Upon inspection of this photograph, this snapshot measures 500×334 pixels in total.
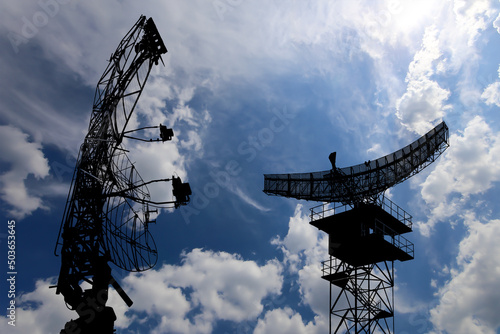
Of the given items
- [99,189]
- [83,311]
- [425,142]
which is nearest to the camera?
[83,311]

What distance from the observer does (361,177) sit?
175ft

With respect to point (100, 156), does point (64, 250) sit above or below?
below

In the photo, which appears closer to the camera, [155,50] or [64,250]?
[64,250]

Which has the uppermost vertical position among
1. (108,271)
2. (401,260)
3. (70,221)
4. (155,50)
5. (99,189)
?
(155,50)

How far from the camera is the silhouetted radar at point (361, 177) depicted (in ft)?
166

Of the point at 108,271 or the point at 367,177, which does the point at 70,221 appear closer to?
the point at 108,271

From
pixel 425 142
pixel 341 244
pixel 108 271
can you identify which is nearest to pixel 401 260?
pixel 341 244

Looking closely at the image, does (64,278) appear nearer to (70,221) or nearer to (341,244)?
(70,221)

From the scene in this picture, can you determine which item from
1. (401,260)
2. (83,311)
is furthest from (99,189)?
(401,260)

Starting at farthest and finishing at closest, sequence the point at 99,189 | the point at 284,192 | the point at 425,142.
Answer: the point at 284,192, the point at 425,142, the point at 99,189

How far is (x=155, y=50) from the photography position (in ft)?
136

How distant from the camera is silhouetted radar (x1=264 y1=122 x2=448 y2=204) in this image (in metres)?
50.7

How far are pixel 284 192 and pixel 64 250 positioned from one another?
82.2ft

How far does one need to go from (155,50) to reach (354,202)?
24716 mm
